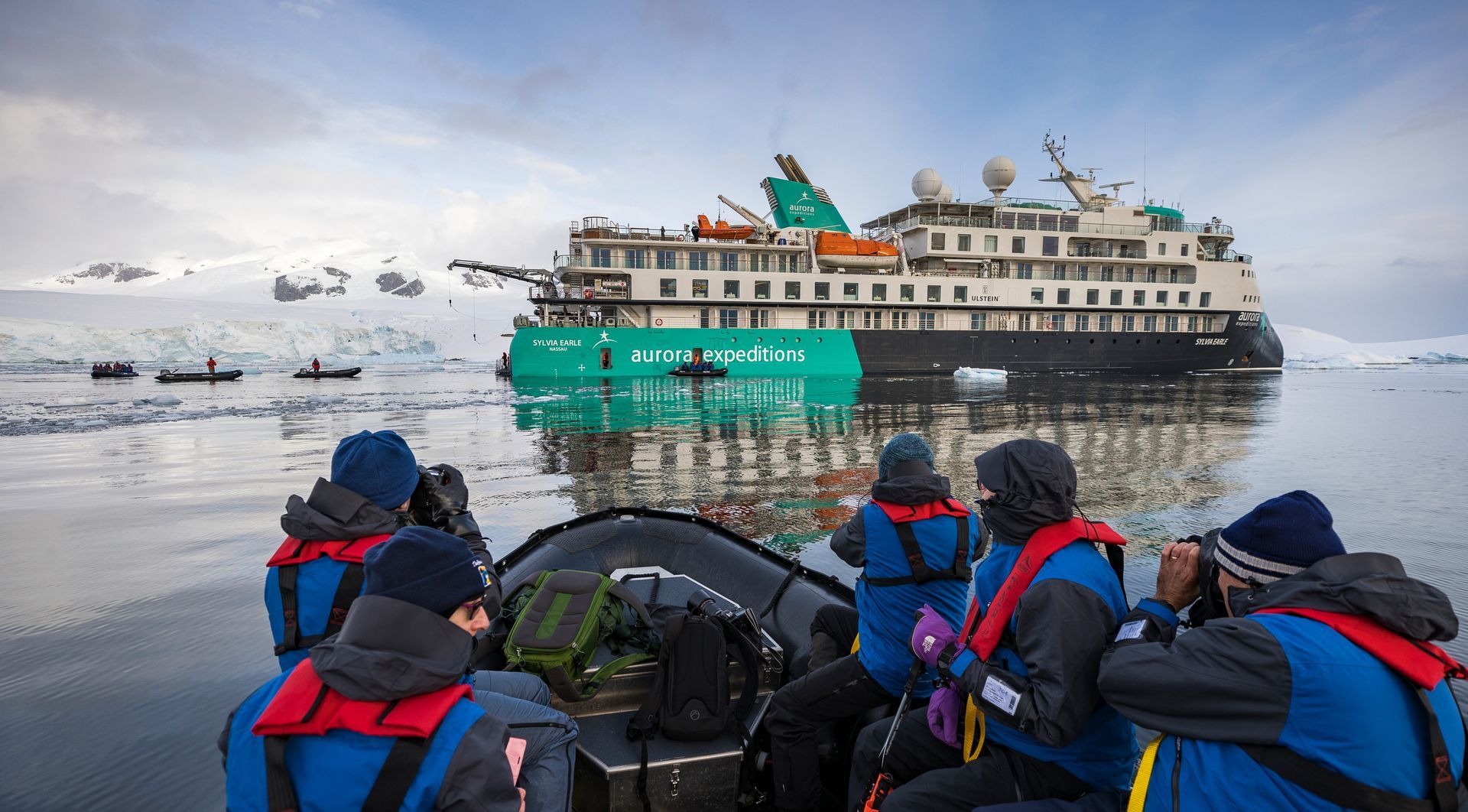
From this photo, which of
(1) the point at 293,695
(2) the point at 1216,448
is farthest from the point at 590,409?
(1) the point at 293,695

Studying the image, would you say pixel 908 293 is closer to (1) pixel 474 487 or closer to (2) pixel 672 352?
(2) pixel 672 352

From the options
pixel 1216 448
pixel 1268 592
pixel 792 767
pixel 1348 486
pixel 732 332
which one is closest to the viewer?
pixel 1268 592

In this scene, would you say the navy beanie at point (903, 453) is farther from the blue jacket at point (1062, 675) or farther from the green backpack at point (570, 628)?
the green backpack at point (570, 628)

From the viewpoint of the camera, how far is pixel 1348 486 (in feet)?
25.0

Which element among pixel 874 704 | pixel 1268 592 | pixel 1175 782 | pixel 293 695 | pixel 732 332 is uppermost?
pixel 732 332

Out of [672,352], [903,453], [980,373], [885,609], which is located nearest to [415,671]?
[885,609]

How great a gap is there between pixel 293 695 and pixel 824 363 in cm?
2954

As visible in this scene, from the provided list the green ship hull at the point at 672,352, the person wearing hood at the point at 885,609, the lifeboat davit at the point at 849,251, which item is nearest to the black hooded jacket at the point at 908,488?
the person wearing hood at the point at 885,609

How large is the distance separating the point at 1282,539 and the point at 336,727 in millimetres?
1916

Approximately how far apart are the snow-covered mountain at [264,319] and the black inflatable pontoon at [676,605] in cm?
6438

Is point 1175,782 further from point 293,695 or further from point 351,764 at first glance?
point 293,695

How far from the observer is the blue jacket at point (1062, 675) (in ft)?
5.17

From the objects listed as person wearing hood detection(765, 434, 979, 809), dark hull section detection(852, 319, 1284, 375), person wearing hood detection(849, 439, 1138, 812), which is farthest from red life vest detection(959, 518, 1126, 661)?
dark hull section detection(852, 319, 1284, 375)

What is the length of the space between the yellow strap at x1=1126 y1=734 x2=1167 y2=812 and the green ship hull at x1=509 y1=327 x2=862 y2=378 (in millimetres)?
26304
